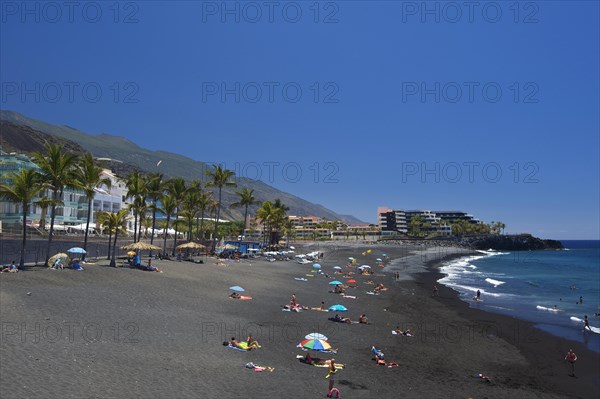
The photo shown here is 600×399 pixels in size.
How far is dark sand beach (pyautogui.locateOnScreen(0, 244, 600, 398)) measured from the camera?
43.3 ft

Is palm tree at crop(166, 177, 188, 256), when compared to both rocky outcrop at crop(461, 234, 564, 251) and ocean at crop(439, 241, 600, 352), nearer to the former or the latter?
ocean at crop(439, 241, 600, 352)

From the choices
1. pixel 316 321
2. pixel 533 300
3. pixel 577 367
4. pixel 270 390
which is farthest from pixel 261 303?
pixel 533 300

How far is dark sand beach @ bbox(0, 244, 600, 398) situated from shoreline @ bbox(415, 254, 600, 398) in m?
0.10

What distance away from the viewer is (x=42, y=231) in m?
45.9

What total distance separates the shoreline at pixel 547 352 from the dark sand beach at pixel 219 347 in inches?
3.8

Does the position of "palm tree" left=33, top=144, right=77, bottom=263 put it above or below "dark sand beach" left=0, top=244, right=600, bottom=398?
above

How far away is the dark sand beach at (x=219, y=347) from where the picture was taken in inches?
520

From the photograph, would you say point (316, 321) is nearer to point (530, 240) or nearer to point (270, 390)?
point (270, 390)

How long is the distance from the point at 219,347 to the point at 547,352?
17.3 m

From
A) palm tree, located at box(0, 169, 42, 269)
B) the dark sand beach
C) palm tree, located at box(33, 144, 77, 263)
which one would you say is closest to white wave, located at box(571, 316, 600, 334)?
the dark sand beach

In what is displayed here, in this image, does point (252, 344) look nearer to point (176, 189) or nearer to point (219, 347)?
point (219, 347)

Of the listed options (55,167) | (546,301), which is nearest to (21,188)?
(55,167)

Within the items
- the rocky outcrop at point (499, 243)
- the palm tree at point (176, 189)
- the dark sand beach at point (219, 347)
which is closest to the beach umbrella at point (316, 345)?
the dark sand beach at point (219, 347)

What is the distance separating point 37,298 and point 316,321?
14.1 m
